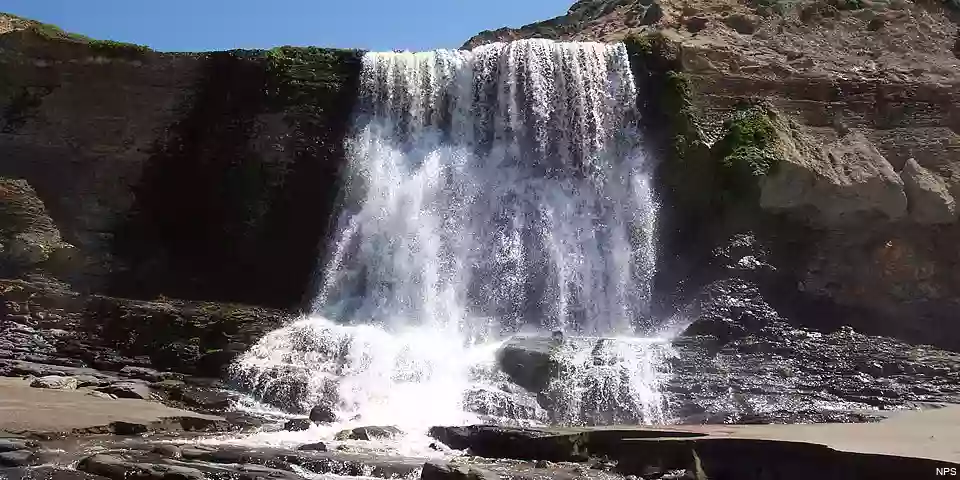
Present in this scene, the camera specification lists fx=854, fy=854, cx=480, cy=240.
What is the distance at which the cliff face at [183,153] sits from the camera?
19.0 metres

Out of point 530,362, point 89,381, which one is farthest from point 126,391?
point 530,362

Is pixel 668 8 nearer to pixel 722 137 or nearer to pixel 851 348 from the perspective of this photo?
pixel 722 137

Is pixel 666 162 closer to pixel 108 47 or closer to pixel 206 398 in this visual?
pixel 206 398

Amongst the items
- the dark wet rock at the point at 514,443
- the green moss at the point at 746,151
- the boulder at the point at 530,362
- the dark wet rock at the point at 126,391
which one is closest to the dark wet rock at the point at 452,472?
the dark wet rock at the point at 514,443

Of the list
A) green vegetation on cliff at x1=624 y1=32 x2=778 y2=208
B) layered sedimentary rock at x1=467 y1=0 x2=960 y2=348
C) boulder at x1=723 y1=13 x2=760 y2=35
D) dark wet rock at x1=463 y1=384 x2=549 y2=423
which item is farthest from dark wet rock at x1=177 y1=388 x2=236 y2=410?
boulder at x1=723 y1=13 x2=760 y2=35

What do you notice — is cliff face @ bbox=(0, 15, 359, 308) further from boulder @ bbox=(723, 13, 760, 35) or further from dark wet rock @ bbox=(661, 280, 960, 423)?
boulder @ bbox=(723, 13, 760, 35)

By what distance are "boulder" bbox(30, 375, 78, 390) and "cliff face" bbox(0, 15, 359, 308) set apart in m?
4.49

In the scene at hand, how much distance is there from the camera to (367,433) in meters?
11.5

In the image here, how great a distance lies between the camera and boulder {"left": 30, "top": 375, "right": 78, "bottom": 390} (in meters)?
13.7

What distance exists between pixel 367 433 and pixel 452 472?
3244 millimetres

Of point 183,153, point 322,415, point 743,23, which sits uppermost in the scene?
point 743,23

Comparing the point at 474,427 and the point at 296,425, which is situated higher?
the point at 474,427

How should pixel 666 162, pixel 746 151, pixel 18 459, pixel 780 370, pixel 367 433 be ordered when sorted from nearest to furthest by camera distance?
pixel 18 459 < pixel 367 433 < pixel 780 370 < pixel 746 151 < pixel 666 162

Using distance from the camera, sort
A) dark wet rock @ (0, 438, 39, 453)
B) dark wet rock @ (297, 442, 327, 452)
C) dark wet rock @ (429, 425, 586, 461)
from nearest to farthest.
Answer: dark wet rock @ (0, 438, 39, 453)
dark wet rock @ (429, 425, 586, 461)
dark wet rock @ (297, 442, 327, 452)
